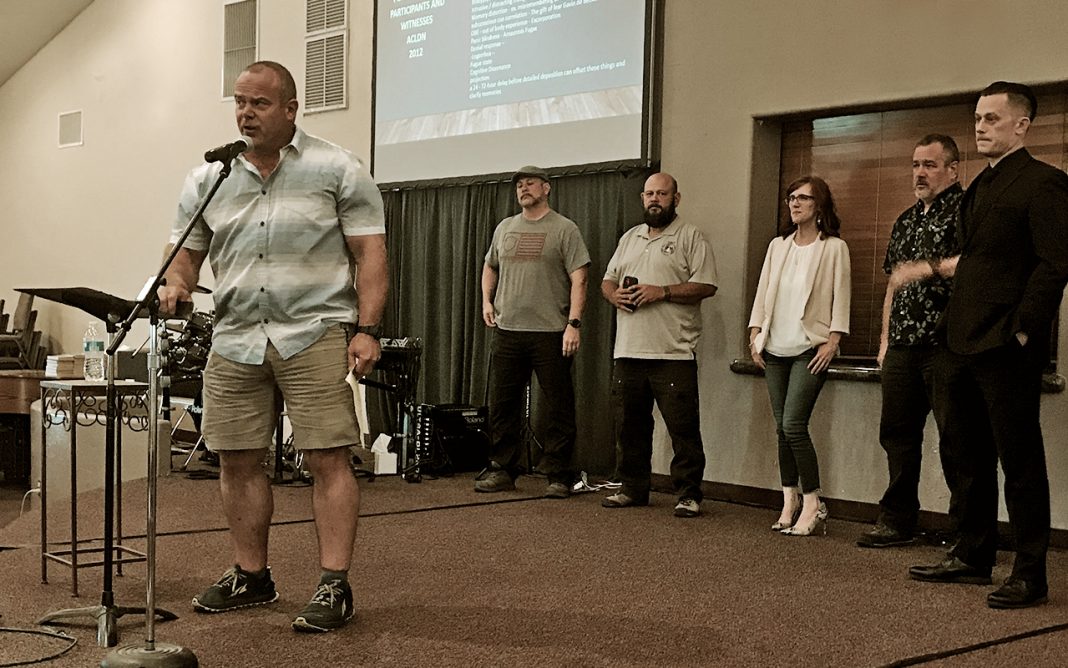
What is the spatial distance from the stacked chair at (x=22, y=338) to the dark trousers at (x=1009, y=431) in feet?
25.4

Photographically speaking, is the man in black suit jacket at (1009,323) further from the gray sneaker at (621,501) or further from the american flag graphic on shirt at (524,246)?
the american flag graphic on shirt at (524,246)

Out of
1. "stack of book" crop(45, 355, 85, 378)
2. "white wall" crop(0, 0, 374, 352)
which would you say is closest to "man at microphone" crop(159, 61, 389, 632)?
"stack of book" crop(45, 355, 85, 378)

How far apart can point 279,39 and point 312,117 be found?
0.76m

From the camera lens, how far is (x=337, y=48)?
785 centimetres

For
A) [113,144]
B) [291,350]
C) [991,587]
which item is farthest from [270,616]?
[113,144]

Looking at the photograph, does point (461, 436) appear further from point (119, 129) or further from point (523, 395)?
point (119, 129)

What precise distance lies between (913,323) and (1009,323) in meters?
0.91

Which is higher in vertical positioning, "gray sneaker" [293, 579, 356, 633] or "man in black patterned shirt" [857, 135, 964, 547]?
"man in black patterned shirt" [857, 135, 964, 547]

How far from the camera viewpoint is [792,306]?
4.62 m

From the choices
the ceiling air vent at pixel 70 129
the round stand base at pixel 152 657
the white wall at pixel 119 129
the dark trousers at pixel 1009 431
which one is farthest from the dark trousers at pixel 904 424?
the ceiling air vent at pixel 70 129

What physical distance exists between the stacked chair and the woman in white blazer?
6.69m

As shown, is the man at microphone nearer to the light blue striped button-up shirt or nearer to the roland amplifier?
the light blue striped button-up shirt

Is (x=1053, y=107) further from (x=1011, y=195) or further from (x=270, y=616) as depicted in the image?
(x=270, y=616)

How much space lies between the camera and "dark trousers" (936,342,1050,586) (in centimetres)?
331
